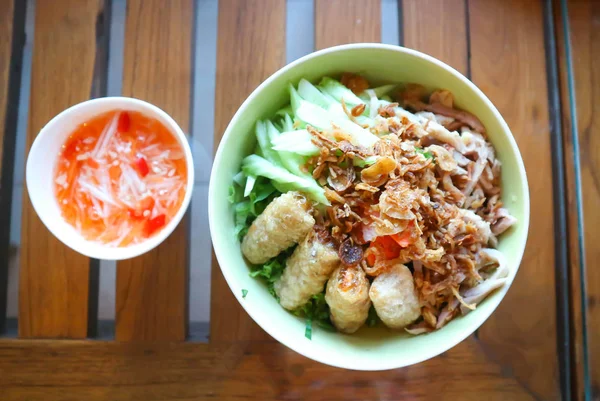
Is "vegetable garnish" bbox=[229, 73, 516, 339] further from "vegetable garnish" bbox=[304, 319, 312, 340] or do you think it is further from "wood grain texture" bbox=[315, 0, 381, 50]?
"wood grain texture" bbox=[315, 0, 381, 50]

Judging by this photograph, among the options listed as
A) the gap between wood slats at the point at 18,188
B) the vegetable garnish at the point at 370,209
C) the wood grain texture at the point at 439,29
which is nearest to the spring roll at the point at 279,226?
the vegetable garnish at the point at 370,209

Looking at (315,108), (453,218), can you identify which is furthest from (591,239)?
(315,108)

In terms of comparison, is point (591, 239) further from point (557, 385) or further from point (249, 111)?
point (249, 111)

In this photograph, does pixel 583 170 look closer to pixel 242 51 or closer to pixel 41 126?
pixel 242 51

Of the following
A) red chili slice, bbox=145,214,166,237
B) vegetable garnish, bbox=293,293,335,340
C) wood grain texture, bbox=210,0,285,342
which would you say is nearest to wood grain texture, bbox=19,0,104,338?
red chili slice, bbox=145,214,166,237

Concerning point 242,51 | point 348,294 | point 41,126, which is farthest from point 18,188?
point 348,294
